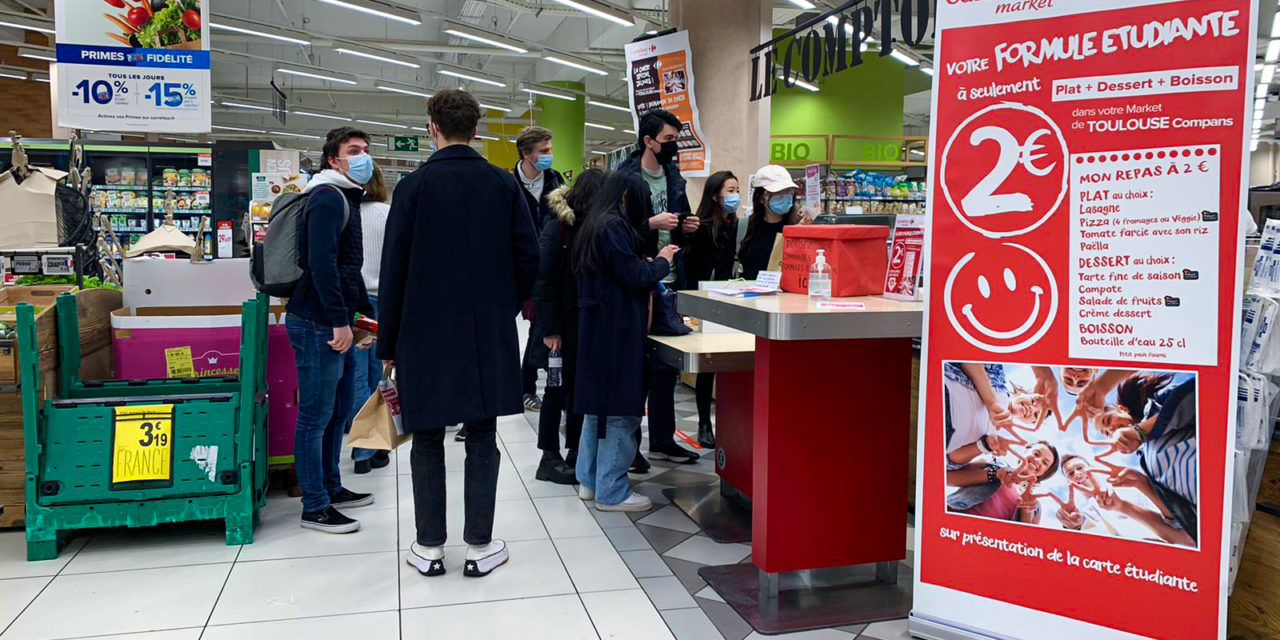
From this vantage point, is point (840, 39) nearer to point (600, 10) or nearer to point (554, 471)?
point (554, 471)

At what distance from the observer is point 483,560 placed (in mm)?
3102

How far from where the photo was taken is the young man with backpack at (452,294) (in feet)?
9.50

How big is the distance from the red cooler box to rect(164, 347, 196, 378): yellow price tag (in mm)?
2589

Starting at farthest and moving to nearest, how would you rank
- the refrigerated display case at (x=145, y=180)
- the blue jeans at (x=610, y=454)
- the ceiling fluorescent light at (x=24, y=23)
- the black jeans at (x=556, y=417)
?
the ceiling fluorescent light at (x=24, y=23) → the refrigerated display case at (x=145, y=180) → the black jeans at (x=556, y=417) → the blue jeans at (x=610, y=454)

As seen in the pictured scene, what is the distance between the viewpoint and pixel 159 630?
2.62m

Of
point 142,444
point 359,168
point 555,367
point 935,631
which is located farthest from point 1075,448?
point 142,444

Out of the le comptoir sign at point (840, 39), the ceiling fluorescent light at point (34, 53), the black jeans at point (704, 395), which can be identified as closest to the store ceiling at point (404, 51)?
the ceiling fluorescent light at point (34, 53)

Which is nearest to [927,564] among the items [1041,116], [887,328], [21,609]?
[887,328]

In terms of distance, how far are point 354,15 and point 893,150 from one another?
9.51 meters

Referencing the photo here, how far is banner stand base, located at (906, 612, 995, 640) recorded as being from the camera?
96.3 inches

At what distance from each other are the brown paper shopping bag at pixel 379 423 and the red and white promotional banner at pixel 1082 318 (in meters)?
1.71

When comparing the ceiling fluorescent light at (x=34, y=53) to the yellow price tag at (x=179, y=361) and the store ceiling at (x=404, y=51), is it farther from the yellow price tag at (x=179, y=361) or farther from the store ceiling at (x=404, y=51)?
the yellow price tag at (x=179, y=361)

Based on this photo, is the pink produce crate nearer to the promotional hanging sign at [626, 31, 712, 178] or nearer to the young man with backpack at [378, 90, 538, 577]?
the young man with backpack at [378, 90, 538, 577]

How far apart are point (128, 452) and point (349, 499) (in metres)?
0.91
